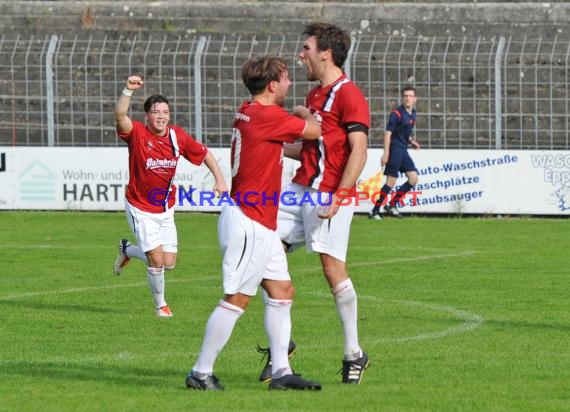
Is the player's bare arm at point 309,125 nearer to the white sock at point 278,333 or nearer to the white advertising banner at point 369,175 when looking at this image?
the white sock at point 278,333

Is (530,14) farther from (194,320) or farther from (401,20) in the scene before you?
(194,320)

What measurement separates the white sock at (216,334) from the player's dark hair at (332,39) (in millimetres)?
1799

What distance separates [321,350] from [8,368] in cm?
221

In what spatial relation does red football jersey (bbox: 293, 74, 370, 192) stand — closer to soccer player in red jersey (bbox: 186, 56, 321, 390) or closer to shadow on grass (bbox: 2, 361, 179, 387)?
soccer player in red jersey (bbox: 186, 56, 321, 390)

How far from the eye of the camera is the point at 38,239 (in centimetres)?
1953

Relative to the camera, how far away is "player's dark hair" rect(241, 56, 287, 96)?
8.09 m

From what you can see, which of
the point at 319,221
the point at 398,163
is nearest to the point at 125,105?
the point at 319,221

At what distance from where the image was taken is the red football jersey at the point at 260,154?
26.5ft

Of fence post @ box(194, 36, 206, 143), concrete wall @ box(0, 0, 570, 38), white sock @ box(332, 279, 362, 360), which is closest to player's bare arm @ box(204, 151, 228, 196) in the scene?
white sock @ box(332, 279, 362, 360)

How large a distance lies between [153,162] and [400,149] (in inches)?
423

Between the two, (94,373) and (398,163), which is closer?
(94,373)

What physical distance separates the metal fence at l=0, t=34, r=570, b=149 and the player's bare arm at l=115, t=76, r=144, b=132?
12262 millimetres

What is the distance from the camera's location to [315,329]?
1120 centimetres

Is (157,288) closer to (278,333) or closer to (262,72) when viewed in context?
(278,333)
